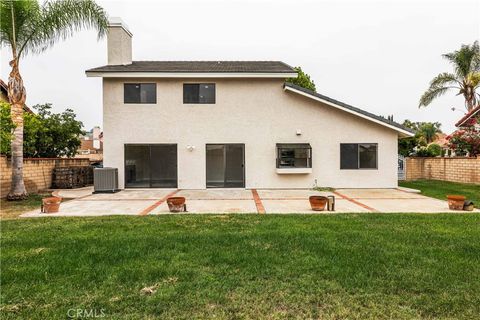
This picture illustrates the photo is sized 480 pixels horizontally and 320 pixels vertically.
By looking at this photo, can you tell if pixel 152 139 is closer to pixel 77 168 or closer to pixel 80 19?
pixel 77 168

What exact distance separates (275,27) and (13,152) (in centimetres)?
1440

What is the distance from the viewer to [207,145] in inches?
628

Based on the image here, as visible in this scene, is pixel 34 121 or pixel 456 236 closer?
pixel 456 236

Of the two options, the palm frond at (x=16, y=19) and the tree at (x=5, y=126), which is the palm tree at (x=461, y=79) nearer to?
the palm frond at (x=16, y=19)

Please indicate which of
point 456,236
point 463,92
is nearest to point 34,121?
point 456,236

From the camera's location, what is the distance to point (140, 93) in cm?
1588

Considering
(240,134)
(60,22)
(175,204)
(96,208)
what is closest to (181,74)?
(240,134)

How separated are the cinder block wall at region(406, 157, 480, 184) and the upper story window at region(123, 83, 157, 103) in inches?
703

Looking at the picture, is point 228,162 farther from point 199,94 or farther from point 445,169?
point 445,169

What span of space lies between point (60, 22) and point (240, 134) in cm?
917

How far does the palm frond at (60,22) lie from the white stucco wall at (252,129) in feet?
10.6

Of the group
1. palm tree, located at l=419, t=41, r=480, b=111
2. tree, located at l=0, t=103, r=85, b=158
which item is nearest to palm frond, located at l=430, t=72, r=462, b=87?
palm tree, located at l=419, t=41, r=480, b=111

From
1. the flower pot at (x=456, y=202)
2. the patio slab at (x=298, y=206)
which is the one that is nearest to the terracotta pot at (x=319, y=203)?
the patio slab at (x=298, y=206)

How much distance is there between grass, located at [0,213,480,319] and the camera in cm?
361
